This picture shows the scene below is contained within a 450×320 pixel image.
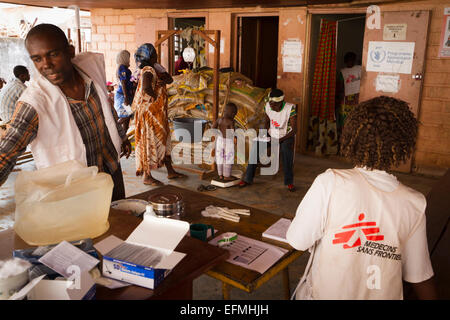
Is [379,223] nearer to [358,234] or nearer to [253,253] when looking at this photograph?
[358,234]

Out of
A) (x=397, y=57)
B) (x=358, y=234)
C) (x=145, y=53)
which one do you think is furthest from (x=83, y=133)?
(x=397, y=57)

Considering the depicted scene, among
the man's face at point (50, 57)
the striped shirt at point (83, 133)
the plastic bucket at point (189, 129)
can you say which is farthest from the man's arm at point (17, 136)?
the plastic bucket at point (189, 129)

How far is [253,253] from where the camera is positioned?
1905 mm

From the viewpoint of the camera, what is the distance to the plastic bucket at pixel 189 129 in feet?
20.9

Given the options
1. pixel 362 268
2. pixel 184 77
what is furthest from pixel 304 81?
pixel 362 268

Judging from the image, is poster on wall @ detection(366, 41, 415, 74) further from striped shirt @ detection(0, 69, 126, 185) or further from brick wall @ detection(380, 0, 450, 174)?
striped shirt @ detection(0, 69, 126, 185)

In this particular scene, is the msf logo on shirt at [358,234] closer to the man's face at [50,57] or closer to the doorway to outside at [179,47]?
the man's face at [50,57]

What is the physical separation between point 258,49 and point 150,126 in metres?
4.72

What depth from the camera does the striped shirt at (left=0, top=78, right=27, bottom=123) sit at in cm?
509

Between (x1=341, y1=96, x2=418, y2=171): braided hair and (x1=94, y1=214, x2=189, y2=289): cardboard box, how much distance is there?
0.74m
